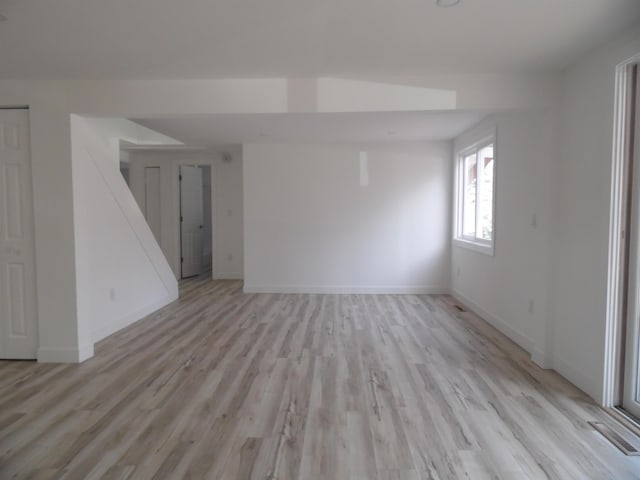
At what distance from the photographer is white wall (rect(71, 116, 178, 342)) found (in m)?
3.28

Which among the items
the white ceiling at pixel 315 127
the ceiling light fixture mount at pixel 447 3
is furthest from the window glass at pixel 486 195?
the ceiling light fixture mount at pixel 447 3

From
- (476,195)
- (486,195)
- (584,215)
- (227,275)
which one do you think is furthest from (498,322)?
(227,275)

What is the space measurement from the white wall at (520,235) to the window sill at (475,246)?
0.06 meters

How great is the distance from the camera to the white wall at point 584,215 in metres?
2.50

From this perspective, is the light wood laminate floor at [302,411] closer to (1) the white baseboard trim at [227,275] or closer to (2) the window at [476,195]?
(2) the window at [476,195]

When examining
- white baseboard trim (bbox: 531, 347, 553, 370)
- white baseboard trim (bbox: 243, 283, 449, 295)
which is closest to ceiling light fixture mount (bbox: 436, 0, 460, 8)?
white baseboard trim (bbox: 531, 347, 553, 370)

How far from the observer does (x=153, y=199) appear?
23.8ft

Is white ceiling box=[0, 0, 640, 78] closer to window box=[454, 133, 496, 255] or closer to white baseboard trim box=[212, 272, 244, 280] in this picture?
window box=[454, 133, 496, 255]

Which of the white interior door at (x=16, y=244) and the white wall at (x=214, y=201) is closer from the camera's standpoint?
the white interior door at (x=16, y=244)

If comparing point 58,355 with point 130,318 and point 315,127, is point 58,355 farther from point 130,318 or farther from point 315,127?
point 315,127

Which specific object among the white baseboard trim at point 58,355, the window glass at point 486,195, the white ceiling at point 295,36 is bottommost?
the white baseboard trim at point 58,355

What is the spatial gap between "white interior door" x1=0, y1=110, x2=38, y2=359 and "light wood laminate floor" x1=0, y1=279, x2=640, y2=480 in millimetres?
240

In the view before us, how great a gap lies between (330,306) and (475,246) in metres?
2.00

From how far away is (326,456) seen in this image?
1980 mm
